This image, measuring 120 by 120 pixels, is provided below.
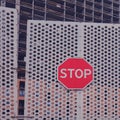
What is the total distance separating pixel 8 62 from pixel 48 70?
2333mm

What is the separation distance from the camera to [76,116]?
53.4 ft

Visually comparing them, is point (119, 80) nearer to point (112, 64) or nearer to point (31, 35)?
point (112, 64)

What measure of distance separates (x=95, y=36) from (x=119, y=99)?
4.09 m

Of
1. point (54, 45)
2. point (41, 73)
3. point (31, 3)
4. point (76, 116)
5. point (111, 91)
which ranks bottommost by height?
point (76, 116)

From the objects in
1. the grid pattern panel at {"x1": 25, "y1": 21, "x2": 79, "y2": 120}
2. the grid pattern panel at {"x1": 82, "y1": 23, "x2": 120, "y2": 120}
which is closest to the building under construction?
the grid pattern panel at {"x1": 25, "y1": 21, "x2": 79, "y2": 120}

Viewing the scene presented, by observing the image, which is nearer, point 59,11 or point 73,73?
point 73,73

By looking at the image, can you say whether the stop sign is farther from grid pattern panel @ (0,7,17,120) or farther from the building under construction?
the building under construction

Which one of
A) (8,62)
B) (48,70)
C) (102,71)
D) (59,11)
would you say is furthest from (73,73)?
(59,11)

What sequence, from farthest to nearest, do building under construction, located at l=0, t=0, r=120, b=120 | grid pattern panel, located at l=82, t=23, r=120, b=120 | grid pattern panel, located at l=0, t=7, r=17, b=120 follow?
building under construction, located at l=0, t=0, r=120, b=120 → grid pattern panel, located at l=82, t=23, r=120, b=120 → grid pattern panel, located at l=0, t=7, r=17, b=120

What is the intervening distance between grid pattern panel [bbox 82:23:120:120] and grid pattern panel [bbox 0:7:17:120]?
13.8 ft

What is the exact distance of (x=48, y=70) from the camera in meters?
16.2

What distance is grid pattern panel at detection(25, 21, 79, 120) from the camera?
15.9 metres

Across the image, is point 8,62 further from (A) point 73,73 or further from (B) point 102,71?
(B) point 102,71

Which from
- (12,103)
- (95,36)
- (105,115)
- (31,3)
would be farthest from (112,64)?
(31,3)
